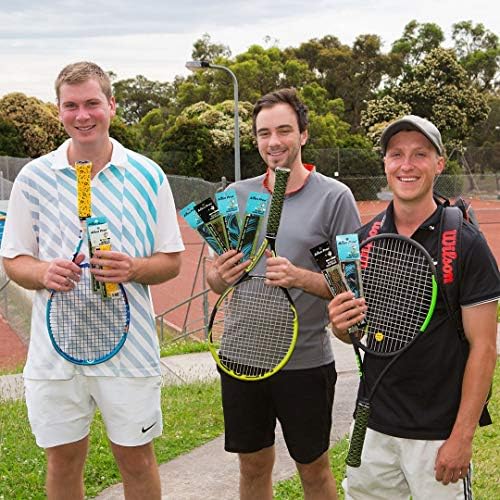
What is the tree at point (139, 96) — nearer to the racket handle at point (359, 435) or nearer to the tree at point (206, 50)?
the tree at point (206, 50)

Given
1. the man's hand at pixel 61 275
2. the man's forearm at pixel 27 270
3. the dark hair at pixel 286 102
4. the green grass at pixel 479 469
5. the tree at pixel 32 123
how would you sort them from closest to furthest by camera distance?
the man's hand at pixel 61 275, the man's forearm at pixel 27 270, the dark hair at pixel 286 102, the green grass at pixel 479 469, the tree at pixel 32 123

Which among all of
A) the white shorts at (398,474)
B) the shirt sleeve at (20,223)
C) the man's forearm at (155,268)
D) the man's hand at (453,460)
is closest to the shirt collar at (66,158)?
the shirt sleeve at (20,223)

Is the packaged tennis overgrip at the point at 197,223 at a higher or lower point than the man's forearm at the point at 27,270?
higher

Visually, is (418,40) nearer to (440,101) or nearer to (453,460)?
(440,101)

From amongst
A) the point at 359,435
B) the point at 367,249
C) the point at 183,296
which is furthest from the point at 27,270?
the point at 183,296

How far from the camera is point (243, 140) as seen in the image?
3603 cm

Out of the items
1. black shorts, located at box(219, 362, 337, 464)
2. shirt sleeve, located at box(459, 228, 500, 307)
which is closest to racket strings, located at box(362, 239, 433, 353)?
shirt sleeve, located at box(459, 228, 500, 307)

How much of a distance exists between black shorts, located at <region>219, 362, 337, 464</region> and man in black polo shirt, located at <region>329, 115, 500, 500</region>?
18.0 inches

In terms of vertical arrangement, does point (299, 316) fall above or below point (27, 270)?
below

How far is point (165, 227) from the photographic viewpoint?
11.3ft

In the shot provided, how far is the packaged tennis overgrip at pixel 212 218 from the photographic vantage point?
3.28 meters

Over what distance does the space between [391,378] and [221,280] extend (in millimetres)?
918

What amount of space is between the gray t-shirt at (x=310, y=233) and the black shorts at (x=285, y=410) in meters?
0.08

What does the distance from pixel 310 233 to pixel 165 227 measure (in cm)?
65
